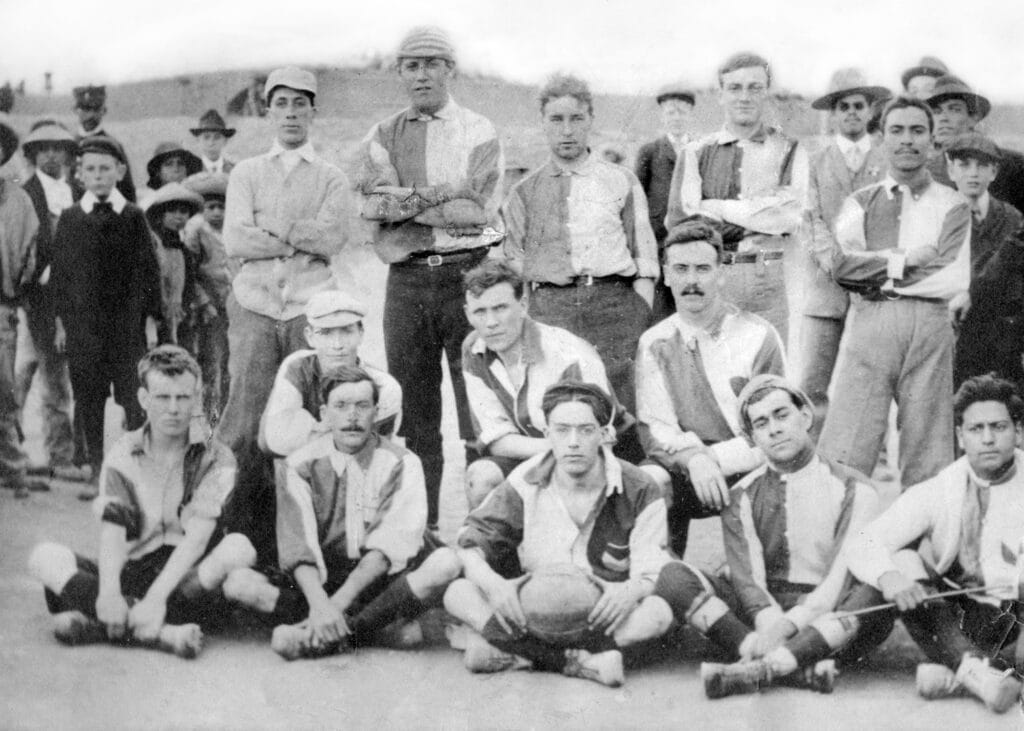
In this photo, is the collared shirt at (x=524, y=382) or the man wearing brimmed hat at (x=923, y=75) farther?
the man wearing brimmed hat at (x=923, y=75)

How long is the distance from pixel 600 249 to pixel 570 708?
→ 1614 millimetres

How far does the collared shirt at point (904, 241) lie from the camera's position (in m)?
4.51

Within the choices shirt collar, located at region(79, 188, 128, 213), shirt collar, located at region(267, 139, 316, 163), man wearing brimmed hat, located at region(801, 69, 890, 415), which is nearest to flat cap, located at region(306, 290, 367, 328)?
shirt collar, located at region(267, 139, 316, 163)

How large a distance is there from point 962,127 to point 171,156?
9.67 ft

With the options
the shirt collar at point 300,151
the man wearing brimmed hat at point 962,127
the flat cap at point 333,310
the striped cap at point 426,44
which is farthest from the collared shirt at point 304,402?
the man wearing brimmed hat at point 962,127

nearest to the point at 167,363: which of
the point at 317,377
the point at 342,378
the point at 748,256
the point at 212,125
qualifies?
the point at 317,377

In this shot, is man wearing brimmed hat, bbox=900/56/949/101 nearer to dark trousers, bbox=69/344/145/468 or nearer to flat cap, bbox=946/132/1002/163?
flat cap, bbox=946/132/1002/163

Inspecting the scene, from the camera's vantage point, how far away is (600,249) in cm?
458

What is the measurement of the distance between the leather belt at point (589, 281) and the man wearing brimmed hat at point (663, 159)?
14 centimetres

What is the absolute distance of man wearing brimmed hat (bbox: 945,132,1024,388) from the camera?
4.58 metres

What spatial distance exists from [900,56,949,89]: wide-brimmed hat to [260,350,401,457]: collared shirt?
219 cm

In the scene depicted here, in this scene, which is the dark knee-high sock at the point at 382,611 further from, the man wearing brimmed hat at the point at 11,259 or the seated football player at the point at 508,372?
the man wearing brimmed hat at the point at 11,259

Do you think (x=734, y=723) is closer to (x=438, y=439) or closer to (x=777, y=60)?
(x=438, y=439)

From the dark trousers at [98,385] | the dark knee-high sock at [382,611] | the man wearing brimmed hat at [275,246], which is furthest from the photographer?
the dark trousers at [98,385]
